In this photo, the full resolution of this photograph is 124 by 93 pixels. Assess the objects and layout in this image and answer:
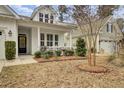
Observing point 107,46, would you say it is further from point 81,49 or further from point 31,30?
point 31,30

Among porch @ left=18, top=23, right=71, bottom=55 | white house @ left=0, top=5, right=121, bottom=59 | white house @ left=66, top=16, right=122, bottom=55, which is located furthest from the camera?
white house @ left=66, top=16, right=122, bottom=55

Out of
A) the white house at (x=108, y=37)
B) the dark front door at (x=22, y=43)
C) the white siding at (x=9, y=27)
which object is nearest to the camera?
the white siding at (x=9, y=27)

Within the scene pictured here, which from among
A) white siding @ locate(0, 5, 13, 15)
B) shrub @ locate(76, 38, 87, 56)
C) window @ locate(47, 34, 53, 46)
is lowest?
shrub @ locate(76, 38, 87, 56)

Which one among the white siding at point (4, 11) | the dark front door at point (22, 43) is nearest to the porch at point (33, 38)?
the dark front door at point (22, 43)

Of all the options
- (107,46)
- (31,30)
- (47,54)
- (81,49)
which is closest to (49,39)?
(31,30)

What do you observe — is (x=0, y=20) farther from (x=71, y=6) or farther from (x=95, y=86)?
(x=95, y=86)

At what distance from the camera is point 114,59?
10.2 metres

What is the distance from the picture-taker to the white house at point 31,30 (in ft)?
39.1

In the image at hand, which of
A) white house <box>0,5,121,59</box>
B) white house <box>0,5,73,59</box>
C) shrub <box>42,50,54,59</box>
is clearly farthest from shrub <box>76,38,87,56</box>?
white house <box>0,5,73,59</box>

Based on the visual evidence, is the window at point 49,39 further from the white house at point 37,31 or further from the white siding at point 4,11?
the white siding at point 4,11

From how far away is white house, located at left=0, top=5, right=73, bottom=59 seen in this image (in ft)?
39.1

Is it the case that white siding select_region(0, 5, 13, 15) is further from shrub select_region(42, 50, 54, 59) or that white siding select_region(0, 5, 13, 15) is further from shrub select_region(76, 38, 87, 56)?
shrub select_region(76, 38, 87, 56)
